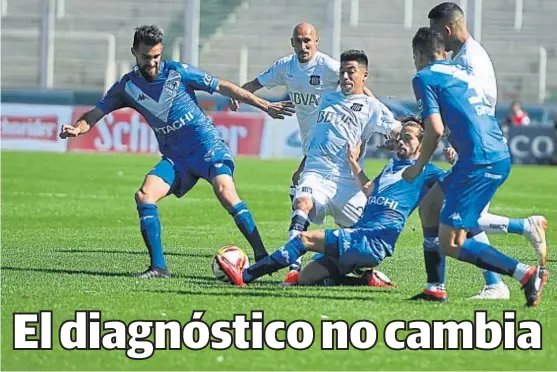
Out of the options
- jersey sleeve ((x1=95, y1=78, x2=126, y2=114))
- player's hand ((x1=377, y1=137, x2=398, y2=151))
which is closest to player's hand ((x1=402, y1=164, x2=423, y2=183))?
player's hand ((x1=377, y1=137, x2=398, y2=151))

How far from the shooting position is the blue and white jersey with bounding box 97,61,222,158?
1195 centimetres

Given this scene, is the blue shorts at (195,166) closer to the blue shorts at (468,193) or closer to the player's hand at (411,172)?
the player's hand at (411,172)

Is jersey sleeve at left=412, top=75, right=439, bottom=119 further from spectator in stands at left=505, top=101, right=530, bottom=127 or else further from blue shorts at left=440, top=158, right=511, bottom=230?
spectator in stands at left=505, top=101, right=530, bottom=127

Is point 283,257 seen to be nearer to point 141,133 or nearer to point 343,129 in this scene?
point 343,129

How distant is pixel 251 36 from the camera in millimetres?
39719

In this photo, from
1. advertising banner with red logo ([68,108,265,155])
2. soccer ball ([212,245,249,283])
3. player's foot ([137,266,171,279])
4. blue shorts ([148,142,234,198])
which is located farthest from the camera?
advertising banner with red logo ([68,108,265,155])

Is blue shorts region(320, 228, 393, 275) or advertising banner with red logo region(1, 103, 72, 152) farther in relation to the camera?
advertising banner with red logo region(1, 103, 72, 152)

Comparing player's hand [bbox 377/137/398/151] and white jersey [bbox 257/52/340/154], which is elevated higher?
white jersey [bbox 257/52/340/154]

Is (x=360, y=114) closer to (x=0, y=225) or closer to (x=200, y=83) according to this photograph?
(x=200, y=83)

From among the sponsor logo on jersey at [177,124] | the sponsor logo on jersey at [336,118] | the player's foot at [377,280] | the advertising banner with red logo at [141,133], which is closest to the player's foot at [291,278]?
the player's foot at [377,280]

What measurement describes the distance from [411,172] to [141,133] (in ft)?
80.4

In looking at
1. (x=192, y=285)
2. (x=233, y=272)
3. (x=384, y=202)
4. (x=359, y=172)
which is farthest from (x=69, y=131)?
(x=384, y=202)

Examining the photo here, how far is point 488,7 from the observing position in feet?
129

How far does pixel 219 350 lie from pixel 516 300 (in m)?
3.08
